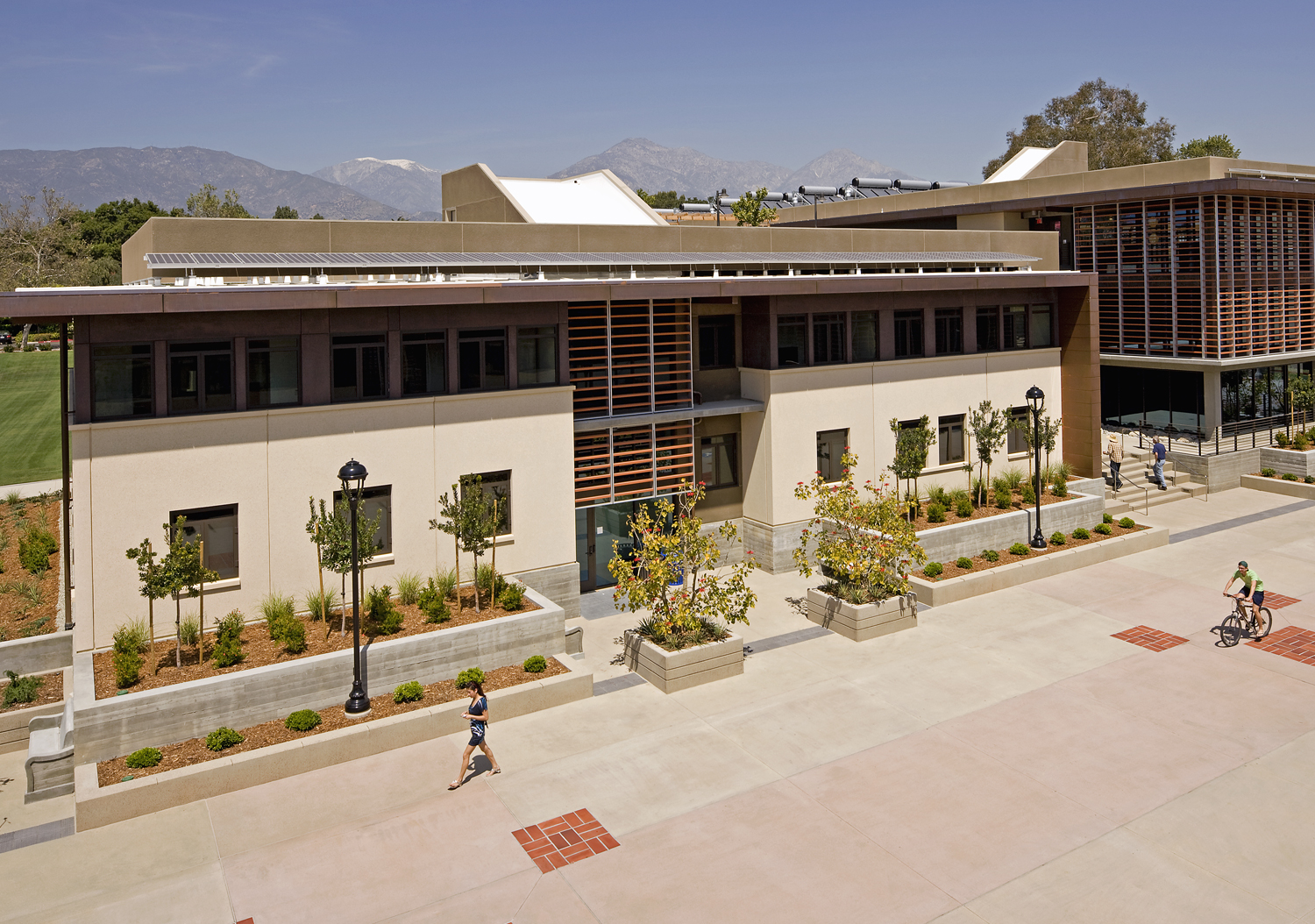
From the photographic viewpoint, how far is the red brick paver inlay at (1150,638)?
20.2 m

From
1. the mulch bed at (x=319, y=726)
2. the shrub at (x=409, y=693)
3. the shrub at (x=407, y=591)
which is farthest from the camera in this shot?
Answer: the shrub at (x=407, y=591)

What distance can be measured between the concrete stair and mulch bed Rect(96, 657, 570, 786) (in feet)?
68.7

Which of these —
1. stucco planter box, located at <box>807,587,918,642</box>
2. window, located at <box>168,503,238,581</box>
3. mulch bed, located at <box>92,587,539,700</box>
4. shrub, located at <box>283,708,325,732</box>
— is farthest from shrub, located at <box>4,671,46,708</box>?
stucco planter box, located at <box>807,587,918,642</box>

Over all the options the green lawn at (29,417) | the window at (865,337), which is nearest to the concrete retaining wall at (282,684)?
the window at (865,337)

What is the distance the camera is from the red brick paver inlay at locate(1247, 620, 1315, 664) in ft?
64.3

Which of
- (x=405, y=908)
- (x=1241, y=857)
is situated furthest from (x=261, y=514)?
(x=1241, y=857)

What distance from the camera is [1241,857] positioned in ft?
41.5

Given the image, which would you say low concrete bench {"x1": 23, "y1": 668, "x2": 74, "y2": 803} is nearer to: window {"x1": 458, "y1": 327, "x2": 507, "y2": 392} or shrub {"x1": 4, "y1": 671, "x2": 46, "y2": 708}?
shrub {"x1": 4, "y1": 671, "x2": 46, "y2": 708}

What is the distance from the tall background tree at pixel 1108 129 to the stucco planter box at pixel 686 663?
72.7m

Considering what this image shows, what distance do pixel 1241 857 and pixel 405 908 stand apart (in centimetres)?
1057

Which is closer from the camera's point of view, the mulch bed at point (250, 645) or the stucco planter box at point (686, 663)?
the mulch bed at point (250, 645)

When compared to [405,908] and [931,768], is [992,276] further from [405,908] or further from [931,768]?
[405,908]

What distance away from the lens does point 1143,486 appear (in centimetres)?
3375

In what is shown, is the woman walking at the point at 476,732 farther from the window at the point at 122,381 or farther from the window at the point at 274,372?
the window at the point at 122,381
